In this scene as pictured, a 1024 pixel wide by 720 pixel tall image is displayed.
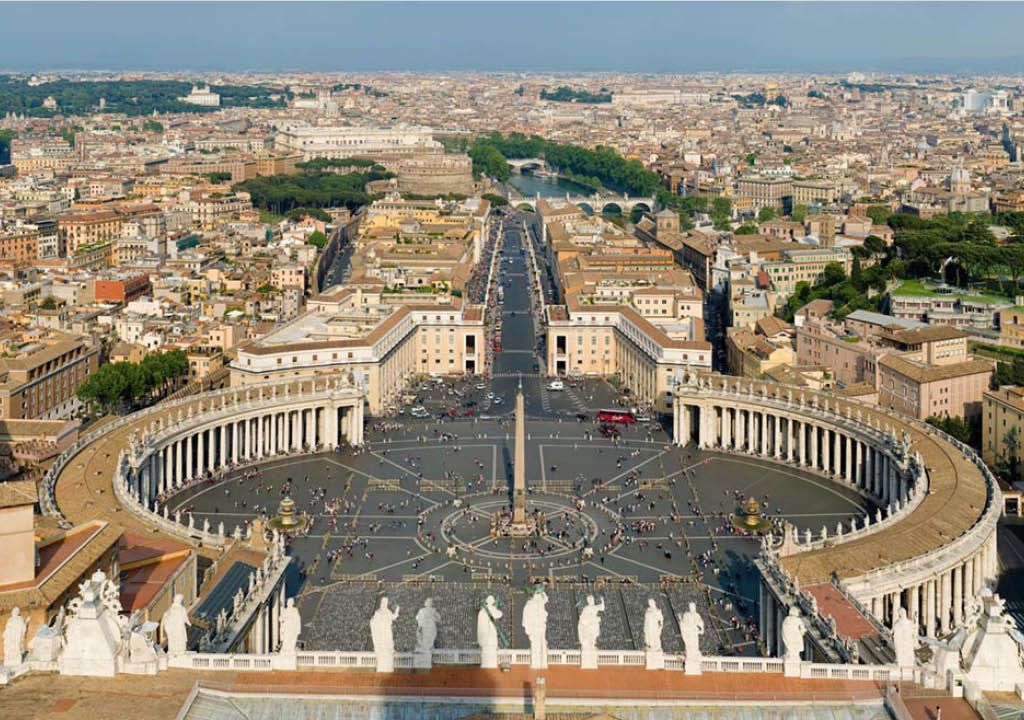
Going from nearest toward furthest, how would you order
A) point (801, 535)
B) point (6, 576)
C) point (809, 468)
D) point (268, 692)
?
point (268, 692), point (6, 576), point (801, 535), point (809, 468)

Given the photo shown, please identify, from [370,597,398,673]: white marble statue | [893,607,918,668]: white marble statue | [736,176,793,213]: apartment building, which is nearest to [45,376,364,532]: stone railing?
[370,597,398,673]: white marble statue

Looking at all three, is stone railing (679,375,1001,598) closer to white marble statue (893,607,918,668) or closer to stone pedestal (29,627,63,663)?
white marble statue (893,607,918,668)

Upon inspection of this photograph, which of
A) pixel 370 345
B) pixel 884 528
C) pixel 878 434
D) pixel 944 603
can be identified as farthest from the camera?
pixel 370 345

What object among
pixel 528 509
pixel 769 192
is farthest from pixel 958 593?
pixel 769 192

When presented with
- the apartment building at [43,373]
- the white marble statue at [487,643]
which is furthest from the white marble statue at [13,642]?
the apartment building at [43,373]

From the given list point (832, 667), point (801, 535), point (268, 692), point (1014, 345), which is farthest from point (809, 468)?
point (268, 692)

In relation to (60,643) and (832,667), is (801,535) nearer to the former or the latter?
(832,667)

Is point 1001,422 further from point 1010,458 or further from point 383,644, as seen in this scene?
point 383,644
